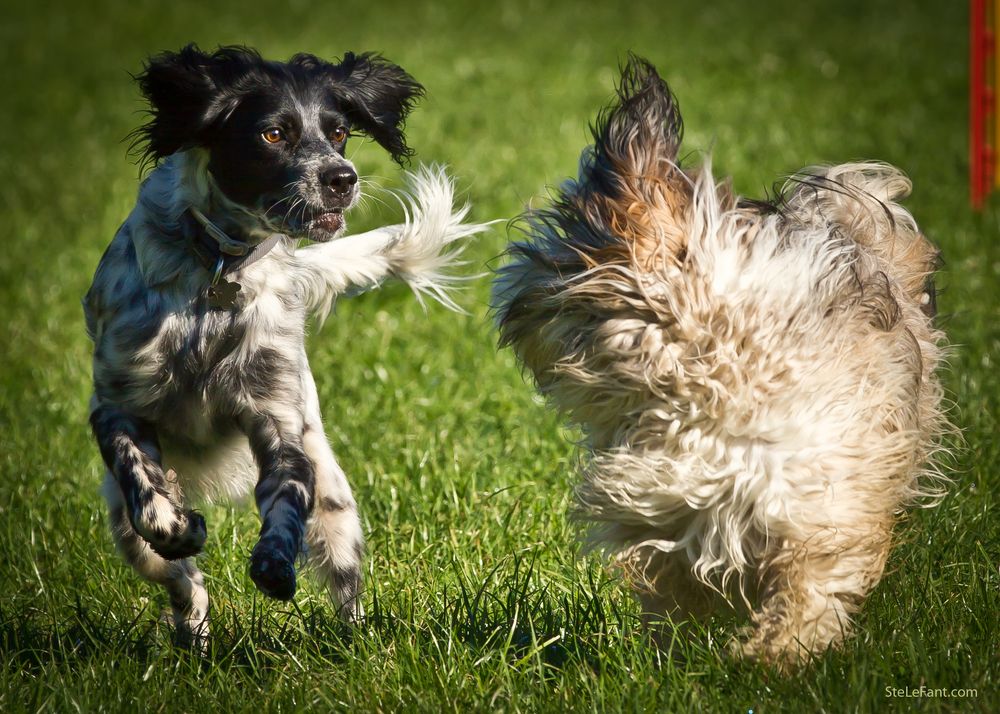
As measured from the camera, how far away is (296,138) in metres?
3.90

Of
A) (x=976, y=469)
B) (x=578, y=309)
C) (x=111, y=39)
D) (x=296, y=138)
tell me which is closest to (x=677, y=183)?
(x=578, y=309)

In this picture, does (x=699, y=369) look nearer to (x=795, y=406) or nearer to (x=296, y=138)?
(x=795, y=406)

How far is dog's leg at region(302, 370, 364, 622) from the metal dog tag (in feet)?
1.29

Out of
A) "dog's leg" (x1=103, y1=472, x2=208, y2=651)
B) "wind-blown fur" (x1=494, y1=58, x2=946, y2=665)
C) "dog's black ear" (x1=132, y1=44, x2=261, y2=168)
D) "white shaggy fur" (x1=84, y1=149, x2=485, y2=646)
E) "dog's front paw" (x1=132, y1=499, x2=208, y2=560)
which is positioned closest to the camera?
"wind-blown fur" (x1=494, y1=58, x2=946, y2=665)

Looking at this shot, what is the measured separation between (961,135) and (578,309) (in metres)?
8.64

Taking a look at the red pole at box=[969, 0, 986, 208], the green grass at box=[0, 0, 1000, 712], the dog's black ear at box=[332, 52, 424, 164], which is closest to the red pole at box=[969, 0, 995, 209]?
the red pole at box=[969, 0, 986, 208]

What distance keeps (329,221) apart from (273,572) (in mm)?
1098

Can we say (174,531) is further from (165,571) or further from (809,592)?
(809,592)

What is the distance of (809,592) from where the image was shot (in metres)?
2.98

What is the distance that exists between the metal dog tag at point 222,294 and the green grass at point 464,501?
0.94 meters

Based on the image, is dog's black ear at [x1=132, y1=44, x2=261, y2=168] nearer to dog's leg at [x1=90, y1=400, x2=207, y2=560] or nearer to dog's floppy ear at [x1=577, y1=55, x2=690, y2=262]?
dog's leg at [x1=90, y1=400, x2=207, y2=560]

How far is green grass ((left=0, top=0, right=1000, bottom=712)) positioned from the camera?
10.5 feet

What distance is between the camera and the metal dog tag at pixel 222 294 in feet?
12.2

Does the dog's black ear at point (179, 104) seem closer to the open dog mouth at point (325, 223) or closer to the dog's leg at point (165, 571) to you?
the open dog mouth at point (325, 223)
